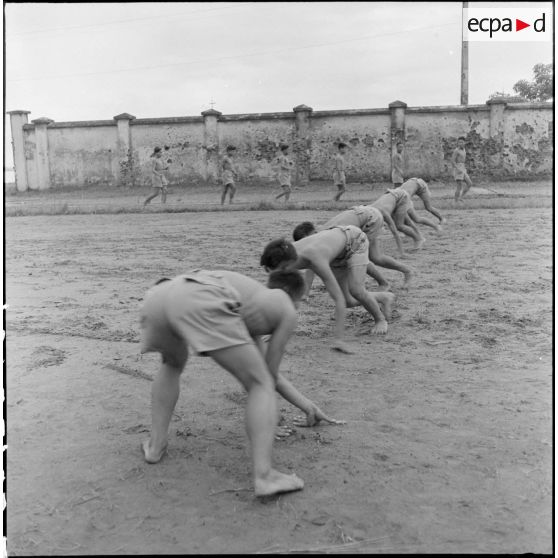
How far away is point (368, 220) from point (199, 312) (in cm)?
392

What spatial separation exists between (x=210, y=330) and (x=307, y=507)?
0.83 metres

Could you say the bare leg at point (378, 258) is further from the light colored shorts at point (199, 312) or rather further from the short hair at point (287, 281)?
the light colored shorts at point (199, 312)

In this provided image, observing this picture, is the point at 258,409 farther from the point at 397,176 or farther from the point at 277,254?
the point at 397,176

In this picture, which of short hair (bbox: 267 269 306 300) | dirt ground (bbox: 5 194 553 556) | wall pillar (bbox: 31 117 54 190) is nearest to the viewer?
dirt ground (bbox: 5 194 553 556)

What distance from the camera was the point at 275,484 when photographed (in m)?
2.87

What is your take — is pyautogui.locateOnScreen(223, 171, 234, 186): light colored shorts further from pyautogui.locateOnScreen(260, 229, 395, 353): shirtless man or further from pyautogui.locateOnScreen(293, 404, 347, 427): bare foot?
pyautogui.locateOnScreen(293, 404, 347, 427): bare foot

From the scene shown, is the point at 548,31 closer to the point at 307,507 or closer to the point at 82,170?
the point at 307,507

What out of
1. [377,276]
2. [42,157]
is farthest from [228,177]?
[377,276]

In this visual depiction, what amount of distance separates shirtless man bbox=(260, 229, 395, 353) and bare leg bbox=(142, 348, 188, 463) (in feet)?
5.49

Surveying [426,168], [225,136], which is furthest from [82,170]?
[426,168]

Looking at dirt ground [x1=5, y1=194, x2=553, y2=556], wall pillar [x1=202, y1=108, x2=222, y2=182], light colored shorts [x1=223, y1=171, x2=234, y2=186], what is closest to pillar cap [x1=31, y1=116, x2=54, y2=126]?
wall pillar [x1=202, y1=108, x2=222, y2=182]

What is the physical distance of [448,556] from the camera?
2.50 metres

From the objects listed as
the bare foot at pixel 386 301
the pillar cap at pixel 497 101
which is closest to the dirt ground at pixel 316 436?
the bare foot at pixel 386 301

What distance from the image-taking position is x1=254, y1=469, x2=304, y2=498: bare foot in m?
2.84
